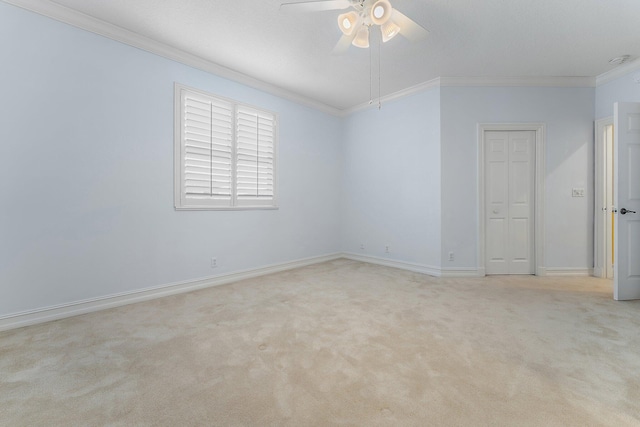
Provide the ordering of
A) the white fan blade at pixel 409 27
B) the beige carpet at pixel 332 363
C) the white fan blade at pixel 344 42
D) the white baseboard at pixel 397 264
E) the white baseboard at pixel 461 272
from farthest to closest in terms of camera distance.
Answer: the white baseboard at pixel 397 264 < the white baseboard at pixel 461 272 < the white fan blade at pixel 344 42 < the white fan blade at pixel 409 27 < the beige carpet at pixel 332 363

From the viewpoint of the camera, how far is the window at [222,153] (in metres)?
3.42

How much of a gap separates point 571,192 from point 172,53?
5.68 metres

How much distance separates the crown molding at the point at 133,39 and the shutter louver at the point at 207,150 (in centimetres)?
40

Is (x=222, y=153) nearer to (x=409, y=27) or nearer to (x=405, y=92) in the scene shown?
(x=409, y=27)

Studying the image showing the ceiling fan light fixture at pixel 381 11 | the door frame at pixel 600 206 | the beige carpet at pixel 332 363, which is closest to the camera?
the beige carpet at pixel 332 363

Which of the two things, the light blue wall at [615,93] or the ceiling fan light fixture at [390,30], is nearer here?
the ceiling fan light fixture at [390,30]

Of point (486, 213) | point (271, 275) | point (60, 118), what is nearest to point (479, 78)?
point (486, 213)

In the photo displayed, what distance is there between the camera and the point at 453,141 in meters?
4.14

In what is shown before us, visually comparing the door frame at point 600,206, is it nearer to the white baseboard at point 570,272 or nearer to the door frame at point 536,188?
the white baseboard at point 570,272

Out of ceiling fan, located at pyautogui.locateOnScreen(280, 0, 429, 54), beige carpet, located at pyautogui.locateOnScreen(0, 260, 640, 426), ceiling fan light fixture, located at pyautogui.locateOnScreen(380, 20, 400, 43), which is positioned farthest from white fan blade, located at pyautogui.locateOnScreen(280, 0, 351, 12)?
beige carpet, located at pyautogui.locateOnScreen(0, 260, 640, 426)

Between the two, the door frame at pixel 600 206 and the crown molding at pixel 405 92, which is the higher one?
the crown molding at pixel 405 92

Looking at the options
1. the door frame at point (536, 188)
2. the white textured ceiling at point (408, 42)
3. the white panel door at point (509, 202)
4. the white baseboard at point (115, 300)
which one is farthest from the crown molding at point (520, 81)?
the white baseboard at point (115, 300)

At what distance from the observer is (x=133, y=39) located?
299cm

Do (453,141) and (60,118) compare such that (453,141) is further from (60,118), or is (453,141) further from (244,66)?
(60,118)
